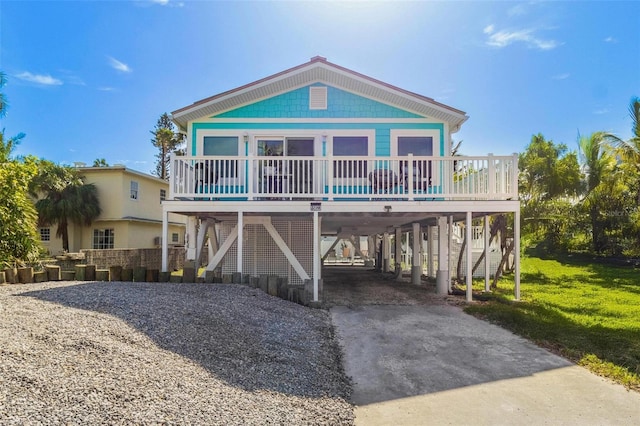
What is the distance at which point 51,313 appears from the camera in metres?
4.82

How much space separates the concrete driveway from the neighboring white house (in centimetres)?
1653

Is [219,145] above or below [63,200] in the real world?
above

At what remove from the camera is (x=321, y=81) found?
11.5m

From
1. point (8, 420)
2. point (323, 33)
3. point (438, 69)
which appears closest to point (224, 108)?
point (323, 33)

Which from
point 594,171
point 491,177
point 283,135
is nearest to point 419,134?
point 491,177

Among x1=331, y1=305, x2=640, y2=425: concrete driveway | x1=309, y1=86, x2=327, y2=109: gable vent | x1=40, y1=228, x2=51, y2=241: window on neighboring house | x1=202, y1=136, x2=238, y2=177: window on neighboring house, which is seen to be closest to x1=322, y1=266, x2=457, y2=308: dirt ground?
x1=331, y1=305, x2=640, y2=425: concrete driveway

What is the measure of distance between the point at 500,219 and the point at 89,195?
18848 mm

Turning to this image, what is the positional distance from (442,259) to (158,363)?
8631mm

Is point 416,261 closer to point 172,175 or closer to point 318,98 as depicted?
point 318,98

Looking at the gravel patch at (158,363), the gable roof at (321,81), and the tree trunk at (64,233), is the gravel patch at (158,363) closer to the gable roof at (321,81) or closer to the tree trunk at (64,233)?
the gable roof at (321,81)

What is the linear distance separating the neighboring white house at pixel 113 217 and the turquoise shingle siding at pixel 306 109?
35.0 ft

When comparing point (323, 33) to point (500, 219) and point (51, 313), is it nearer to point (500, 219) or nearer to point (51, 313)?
point (500, 219)

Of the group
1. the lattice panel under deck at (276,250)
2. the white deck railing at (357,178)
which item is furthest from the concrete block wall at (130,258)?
the white deck railing at (357,178)

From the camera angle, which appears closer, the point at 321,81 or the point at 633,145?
the point at 321,81
